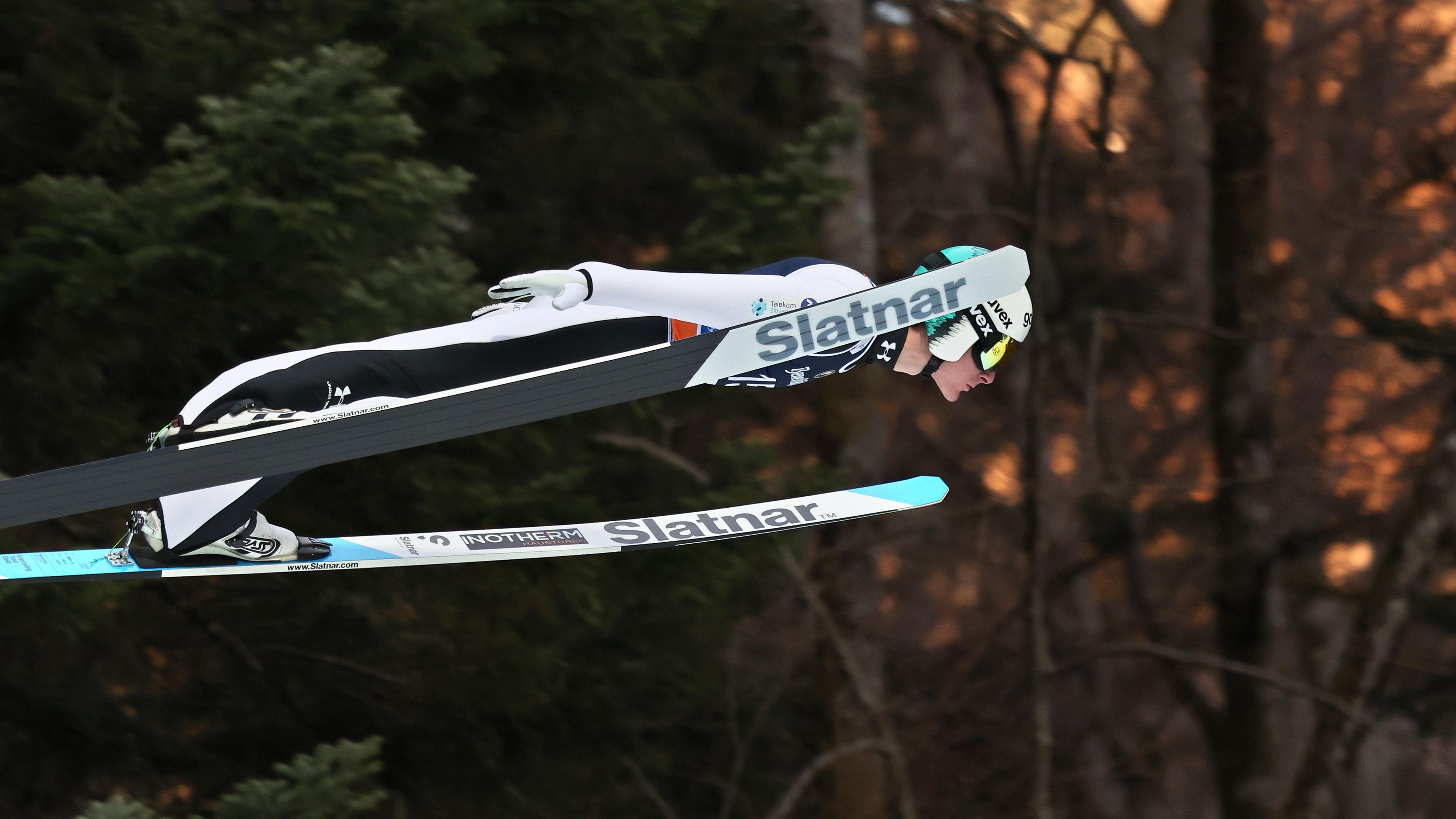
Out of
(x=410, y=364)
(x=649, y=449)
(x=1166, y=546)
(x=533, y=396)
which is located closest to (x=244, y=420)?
(x=410, y=364)

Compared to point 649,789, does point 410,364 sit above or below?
below

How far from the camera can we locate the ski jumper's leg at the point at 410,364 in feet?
9.64

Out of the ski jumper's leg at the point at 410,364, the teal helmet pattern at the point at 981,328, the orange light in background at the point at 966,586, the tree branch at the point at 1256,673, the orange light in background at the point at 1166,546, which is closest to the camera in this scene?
the ski jumper's leg at the point at 410,364

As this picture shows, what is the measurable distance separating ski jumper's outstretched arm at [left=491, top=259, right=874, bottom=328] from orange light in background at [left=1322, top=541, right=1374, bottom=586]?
931 centimetres

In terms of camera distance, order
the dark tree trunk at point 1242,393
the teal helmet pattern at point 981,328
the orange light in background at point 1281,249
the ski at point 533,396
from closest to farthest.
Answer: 1. the ski at point 533,396
2. the teal helmet pattern at point 981,328
3. the dark tree trunk at point 1242,393
4. the orange light in background at point 1281,249

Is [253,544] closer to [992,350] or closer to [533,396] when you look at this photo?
[533,396]

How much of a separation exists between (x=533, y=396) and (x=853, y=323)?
27.0 inches

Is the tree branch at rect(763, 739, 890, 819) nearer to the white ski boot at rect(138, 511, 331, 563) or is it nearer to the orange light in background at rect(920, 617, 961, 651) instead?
the orange light in background at rect(920, 617, 961, 651)

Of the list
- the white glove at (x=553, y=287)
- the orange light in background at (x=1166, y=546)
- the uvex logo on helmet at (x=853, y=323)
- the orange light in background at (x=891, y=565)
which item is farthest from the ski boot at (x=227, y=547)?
the orange light in background at (x=1166, y=546)

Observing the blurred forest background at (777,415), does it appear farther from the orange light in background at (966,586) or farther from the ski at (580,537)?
the ski at (580,537)

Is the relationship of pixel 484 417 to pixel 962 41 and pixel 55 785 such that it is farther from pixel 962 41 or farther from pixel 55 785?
pixel 962 41

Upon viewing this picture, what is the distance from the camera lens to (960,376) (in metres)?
3.16

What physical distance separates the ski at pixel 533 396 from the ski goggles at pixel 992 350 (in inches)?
9.1

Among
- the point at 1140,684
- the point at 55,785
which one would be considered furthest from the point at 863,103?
the point at 1140,684
